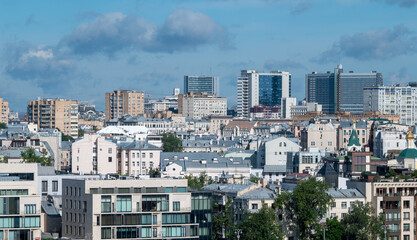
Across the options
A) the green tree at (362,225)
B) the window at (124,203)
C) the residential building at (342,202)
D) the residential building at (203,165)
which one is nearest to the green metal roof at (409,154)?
the residential building at (203,165)

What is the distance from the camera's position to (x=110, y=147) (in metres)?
134

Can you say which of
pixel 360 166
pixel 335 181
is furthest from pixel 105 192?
pixel 360 166

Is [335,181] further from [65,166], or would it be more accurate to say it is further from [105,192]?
[65,166]

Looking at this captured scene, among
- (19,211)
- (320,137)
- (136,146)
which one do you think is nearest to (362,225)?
(19,211)

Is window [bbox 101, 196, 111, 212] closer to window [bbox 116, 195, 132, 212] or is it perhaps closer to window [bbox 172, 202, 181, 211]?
window [bbox 116, 195, 132, 212]

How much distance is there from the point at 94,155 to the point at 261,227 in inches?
2403

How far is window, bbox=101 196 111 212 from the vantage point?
70812 millimetres

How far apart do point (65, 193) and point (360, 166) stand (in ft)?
135

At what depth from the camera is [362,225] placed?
258ft

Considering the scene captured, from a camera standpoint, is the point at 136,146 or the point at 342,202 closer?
the point at 342,202

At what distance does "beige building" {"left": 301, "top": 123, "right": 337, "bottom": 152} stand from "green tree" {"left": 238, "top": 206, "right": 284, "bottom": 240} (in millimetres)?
90081

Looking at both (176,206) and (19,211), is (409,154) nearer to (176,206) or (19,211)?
(176,206)

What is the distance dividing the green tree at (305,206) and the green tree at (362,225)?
1777mm

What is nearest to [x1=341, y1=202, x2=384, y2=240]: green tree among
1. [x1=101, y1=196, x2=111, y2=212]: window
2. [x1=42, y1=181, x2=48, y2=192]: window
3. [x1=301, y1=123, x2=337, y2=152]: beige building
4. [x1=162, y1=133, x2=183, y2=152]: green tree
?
[x1=101, y1=196, x2=111, y2=212]: window
